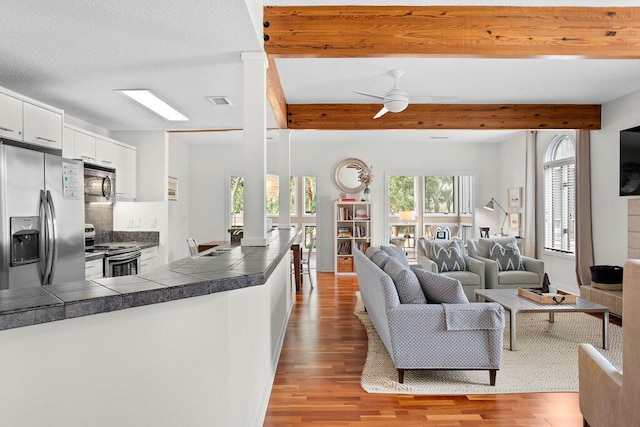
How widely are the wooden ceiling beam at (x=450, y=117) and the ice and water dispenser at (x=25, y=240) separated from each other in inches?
129

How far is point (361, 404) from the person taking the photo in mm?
2986

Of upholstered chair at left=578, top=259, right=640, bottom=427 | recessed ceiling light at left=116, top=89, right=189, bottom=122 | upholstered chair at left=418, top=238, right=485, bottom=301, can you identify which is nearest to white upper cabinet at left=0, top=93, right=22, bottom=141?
recessed ceiling light at left=116, top=89, right=189, bottom=122

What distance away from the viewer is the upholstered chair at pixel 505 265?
18.9 ft

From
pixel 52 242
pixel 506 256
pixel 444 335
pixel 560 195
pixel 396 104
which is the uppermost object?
pixel 396 104

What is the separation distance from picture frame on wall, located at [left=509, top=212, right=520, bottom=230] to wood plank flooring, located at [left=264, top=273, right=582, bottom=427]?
17.0ft

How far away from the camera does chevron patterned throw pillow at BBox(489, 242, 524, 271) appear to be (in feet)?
20.0

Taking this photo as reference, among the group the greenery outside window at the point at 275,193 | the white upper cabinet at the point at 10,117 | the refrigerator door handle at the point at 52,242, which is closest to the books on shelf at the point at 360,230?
the greenery outside window at the point at 275,193

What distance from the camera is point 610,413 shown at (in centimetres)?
190

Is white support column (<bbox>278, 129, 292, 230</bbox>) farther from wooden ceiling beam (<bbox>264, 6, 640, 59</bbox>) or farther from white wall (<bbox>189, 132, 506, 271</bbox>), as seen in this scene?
white wall (<bbox>189, 132, 506, 271</bbox>)

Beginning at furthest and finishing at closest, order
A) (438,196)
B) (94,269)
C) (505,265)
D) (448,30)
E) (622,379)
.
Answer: (438,196) → (505,265) → (94,269) → (448,30) → (622,379)

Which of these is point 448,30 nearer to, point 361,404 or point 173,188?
point 361,404

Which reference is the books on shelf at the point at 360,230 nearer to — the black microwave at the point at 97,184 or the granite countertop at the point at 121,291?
the black microwave at the point at 97,184

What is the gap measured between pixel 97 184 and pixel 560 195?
641 cm

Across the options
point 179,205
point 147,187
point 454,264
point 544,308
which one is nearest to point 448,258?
point 454,264
